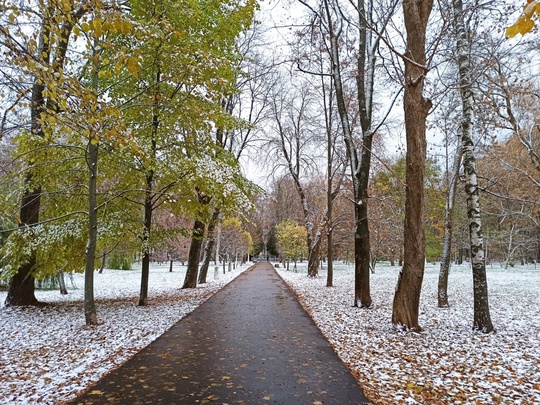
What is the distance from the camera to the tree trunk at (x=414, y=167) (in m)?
7.28

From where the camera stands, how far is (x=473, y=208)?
24.8ft

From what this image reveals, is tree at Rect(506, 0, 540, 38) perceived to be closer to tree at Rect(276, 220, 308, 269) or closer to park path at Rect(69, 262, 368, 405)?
park path at Rect(69, 262, 368, 405)

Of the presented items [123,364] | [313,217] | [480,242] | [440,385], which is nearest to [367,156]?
[480,242]

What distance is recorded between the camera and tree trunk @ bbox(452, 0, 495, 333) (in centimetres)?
739

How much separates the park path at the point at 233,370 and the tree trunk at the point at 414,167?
196cm

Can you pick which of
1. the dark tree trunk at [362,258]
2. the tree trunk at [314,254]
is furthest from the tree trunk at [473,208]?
the tree trunk at [314,254]

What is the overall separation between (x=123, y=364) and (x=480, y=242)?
7.00m

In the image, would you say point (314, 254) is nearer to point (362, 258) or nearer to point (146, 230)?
point (362, 258)

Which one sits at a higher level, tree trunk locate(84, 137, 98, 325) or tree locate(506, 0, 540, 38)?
tree locate(506, 0, 540, 38)

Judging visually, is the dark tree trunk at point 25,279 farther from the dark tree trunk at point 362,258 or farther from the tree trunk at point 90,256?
the dark tree trunk at point 362,258

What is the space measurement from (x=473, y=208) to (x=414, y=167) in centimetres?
155

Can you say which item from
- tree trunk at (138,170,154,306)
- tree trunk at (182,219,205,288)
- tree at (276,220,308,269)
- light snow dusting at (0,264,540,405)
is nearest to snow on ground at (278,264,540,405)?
light snow dusting at (0,264,540,405)

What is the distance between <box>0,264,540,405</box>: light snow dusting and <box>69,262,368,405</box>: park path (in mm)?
299

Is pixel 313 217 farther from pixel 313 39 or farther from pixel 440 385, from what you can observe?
pixel 440 385
